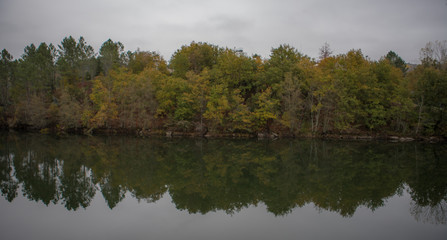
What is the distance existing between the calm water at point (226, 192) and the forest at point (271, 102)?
44.5 feet

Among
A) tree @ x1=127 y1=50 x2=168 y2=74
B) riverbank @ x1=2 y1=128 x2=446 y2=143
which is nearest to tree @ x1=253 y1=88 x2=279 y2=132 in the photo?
riverbank @ x1=2 y1=128 x2=446 y2=143

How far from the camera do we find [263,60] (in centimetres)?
4569

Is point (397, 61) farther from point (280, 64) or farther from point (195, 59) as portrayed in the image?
point (195, 59)

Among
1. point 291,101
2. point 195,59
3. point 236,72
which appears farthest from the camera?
point 195,59

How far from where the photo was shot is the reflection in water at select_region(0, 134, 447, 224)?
43.4 feet

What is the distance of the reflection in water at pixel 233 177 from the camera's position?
43.4 ft

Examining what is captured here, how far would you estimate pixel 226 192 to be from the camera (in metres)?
14.5

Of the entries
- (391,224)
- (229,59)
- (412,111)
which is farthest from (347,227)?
(229,59)

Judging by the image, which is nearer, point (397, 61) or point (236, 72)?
point (236, 72)

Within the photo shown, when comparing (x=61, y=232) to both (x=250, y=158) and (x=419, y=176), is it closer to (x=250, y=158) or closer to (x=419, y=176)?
(x=250, y=158)

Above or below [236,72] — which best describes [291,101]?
below

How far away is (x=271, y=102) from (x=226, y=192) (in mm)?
25863

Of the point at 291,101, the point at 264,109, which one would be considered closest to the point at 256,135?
the point at 264,109

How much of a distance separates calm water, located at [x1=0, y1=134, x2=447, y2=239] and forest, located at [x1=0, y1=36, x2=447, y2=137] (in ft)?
44.5
